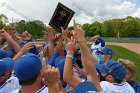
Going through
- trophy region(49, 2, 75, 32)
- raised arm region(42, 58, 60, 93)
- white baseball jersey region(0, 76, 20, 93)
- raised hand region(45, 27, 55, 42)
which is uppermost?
trophy region(49, 2, 75, 32)

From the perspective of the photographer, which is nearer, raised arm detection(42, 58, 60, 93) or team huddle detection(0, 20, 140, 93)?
raised arm detection(42, 58, 60, 93)

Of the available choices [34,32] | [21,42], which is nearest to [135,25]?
[34,32]

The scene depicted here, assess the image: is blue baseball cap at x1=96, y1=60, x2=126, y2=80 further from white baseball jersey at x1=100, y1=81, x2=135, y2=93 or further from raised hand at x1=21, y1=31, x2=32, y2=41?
raised hand at x1=21, y1=31, x2=32, y2=41

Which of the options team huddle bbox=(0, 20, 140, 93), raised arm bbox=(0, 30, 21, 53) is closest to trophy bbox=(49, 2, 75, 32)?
team huddle bbox=(0, 20, 140, 93)

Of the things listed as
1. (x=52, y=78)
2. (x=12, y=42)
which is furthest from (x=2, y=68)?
(x=12, y=42)

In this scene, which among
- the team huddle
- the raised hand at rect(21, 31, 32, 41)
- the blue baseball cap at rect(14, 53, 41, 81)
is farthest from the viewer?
the raised hand at rect(21, 31, 32, 41)

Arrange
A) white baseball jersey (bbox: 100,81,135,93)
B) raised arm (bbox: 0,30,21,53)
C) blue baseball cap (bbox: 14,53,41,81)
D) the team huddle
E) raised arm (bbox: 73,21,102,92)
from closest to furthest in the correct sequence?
the team huddle < blue baseball cap (bbox: 14,53,41,81) < raised arm (bbox: 73,21,102,92) < white baseball jersey (bbox: 100,81,135,93) < raised arm (bbox: 0,30,21,53)

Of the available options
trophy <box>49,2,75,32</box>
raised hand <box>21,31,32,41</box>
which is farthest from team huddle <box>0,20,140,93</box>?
raised hand <box>21,31,32,41</box>

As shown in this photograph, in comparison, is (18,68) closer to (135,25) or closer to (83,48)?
(83,48)

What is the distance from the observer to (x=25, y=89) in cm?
337

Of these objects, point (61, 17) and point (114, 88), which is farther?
point (61, 17)

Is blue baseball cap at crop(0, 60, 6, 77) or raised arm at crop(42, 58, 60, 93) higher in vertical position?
raised arm at crop(42, 58, 60, 93)

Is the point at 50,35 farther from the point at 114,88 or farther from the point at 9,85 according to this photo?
the point at 114,88

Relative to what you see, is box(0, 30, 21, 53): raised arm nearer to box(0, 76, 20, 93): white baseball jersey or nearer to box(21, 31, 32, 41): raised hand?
box(21, 31, 32, 41): raised hand
